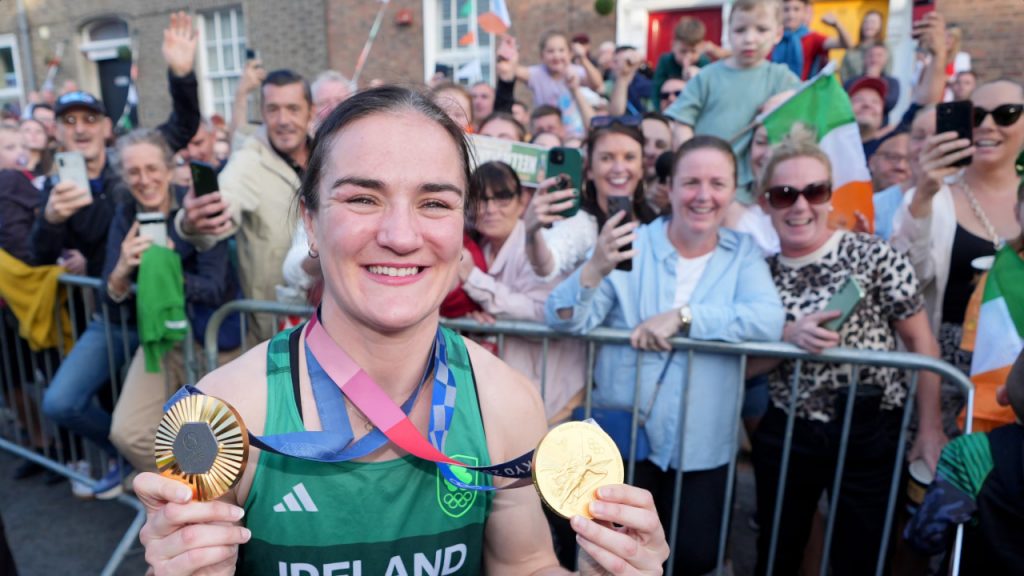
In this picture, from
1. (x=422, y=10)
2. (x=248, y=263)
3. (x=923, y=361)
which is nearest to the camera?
(x=923, y=361)

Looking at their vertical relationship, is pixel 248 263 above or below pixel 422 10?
below

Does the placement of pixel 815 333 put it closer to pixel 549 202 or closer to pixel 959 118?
pixel 549 202

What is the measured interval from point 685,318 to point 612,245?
44 centimetres

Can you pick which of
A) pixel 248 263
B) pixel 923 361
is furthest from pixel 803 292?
pixel 248 263

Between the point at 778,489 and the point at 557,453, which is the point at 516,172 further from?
the point at 557,453

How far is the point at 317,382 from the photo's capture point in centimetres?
154

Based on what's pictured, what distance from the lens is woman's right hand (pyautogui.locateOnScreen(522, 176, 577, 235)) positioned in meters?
2.79

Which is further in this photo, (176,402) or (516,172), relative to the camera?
(516,172)

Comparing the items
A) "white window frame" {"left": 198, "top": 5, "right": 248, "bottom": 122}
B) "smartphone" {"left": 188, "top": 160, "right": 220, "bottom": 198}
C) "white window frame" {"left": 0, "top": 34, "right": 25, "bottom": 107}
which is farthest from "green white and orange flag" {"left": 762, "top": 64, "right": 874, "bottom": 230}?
"white window frame" {"left": 0, "top": 34, "right": 25, "bottom": 107}

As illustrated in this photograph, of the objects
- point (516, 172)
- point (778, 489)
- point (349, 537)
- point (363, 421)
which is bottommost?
point (778, 489)

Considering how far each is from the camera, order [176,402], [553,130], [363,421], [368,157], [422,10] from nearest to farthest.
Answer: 1. [176,402]
2. [368,157]
3. [363,421]
4. [553,130]
5. [422,10]

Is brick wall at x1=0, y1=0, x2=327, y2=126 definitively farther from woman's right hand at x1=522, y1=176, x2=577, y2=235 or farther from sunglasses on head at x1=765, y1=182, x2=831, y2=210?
sunglasses on head at x1=765, y1=182, x2=831, y2=210

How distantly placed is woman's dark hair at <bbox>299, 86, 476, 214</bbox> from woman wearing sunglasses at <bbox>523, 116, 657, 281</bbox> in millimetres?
1294

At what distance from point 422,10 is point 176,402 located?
519 inches
